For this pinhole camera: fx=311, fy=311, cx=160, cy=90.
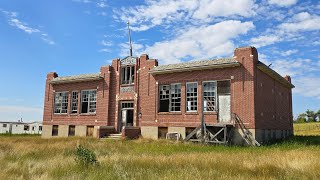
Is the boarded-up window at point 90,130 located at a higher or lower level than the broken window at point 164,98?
lower

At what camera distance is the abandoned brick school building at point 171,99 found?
21.7 m

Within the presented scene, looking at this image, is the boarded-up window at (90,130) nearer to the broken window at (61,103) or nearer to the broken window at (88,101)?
the broken window at (88,101)

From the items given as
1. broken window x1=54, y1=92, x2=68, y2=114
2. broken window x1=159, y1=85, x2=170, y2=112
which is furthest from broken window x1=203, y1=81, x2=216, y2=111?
broken window x1=54, y1=92, x2=68, y2=114

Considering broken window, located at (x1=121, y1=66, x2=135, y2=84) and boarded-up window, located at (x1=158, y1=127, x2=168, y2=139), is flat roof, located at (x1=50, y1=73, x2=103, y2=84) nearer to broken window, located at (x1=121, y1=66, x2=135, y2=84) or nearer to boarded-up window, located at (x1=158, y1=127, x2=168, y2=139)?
broken window, located at (x1=121, y1=66, x2=135, y2=84)

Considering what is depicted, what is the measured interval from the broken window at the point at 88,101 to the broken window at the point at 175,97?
28.9 ft

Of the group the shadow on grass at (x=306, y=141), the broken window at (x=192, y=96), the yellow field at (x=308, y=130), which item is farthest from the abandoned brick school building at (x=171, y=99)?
the yellow field at (x=308, y=130)

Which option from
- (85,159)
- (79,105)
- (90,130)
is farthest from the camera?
(79,105)

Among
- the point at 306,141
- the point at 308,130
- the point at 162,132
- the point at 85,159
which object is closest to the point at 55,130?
the point at 162,132

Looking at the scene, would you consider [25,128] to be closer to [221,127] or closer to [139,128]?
[139,128]

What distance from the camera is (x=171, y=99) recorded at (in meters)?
25.0

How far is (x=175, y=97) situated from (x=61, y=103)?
1399 cm

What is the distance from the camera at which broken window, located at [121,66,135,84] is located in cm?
2800

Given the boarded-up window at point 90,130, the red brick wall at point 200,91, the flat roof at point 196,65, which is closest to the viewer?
Result: the red brick wall at point 200,91

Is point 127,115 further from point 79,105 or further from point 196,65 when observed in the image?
point 196,65
